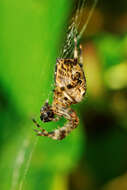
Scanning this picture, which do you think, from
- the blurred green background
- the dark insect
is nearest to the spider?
the dark insect

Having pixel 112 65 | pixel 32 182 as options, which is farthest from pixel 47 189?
pixel 112 65

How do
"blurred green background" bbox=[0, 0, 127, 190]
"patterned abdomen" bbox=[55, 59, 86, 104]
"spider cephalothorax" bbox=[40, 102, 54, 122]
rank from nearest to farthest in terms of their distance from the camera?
"patterned abdomen" bbox=[55, 59, 86, 104]
"spider cephalothorax" bbox=[40, 102, 54, 122]
"blurred green background" bbox=[0, 0, 127, 190]

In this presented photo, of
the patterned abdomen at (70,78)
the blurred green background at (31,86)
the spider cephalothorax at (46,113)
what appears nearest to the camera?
the patterned abdomen at (70,78)

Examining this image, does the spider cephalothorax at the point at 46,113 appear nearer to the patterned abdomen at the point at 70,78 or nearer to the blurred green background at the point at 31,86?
the patterned abdomen at the point at 70,78

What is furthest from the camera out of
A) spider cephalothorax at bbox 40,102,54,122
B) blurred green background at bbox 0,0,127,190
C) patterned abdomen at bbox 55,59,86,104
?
blurred green background at bbox 0,0,127,190

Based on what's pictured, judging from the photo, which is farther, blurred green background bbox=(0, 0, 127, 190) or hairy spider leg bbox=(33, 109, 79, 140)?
blurred green background bbox=(0, 0, 127, 190)

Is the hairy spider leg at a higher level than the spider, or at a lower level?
lower

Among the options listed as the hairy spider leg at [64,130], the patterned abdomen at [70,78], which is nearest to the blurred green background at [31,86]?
the hairy spider leg at [64,130]

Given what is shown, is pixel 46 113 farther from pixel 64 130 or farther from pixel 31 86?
pixel 31 86

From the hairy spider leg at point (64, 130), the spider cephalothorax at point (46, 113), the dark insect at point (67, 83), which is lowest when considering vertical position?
the hairy spider leg at point (64, 130)

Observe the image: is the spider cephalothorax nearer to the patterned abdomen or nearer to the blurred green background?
the patterned abdomen

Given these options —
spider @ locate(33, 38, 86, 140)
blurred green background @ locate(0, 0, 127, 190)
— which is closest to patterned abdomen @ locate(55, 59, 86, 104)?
spider @ locate(33, 38, 86, 140)

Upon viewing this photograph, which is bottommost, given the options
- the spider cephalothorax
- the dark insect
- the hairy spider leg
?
the hairy spider leg

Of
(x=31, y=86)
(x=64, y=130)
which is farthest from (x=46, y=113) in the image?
(x=31, y=86)
